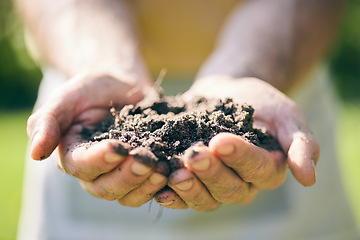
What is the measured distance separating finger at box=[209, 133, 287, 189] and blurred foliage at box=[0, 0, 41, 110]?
815 centimetres

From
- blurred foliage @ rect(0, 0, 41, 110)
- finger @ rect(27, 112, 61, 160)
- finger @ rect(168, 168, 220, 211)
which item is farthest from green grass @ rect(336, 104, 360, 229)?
blurred foliage @ rect(0, 0, 41, 110)

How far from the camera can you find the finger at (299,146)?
1.46 metres

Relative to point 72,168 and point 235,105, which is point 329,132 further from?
point 72,168

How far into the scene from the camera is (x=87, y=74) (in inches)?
72.0

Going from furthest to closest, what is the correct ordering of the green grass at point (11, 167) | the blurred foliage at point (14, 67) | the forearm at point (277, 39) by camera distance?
the blurred foliage at point (14, 67)
the green grass at point (11, 167)
the forearm at point (277, 39)

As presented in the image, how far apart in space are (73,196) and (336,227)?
184 cm

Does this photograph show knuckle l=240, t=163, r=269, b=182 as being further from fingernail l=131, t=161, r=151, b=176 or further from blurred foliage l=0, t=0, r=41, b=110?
blurred foliage l=0, t=0, r=41, b=110

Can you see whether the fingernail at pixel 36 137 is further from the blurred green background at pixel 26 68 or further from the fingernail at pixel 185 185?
the blurred green background at pixel 26 68

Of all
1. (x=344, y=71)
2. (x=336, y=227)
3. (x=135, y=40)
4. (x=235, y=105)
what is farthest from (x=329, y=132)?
(x=344, y=71)

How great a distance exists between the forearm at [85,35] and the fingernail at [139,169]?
0.86 metres

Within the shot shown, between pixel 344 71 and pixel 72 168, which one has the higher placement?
pixel 344 71

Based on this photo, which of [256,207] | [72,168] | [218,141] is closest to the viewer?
[218,141]

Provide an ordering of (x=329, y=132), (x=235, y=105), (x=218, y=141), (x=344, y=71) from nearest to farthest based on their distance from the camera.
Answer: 1. (x=218, y=141)
2. (x=235, y=105)
3. (x=329, y=132)
4. (x=344, y=71)

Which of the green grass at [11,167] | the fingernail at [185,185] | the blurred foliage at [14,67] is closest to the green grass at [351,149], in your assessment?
the fingernail at [185,185]
